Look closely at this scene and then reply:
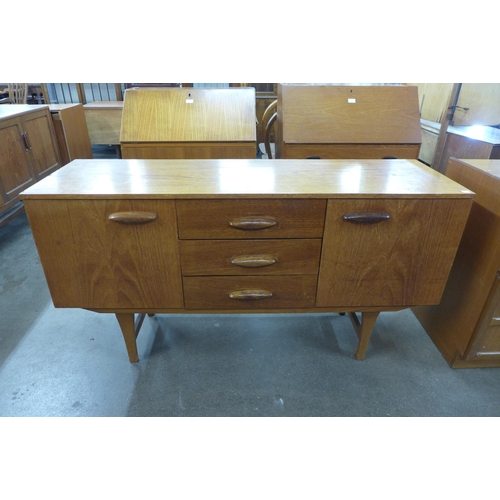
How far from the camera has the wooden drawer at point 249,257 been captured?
1091mm

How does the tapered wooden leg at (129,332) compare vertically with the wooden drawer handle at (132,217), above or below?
below

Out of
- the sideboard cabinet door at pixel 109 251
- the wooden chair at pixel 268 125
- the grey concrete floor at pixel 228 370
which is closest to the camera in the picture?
the sideboard cabinet door at pixel 109 251

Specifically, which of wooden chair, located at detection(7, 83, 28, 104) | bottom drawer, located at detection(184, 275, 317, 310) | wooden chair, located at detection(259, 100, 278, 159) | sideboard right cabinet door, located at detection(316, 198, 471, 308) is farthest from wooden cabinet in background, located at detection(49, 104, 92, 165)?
sideboard right cabinet door, located at detection(316, 198, 471, 308)

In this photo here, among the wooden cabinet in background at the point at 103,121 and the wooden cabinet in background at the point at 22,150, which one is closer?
the wooden cabinet in background at the point at 22,150

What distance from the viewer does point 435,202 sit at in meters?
1.03

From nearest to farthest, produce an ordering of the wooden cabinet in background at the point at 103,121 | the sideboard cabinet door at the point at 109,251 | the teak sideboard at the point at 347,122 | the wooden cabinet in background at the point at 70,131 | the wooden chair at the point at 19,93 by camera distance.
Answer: the sideboard cabinet door at the point at 109,251 < the teak sideboard at the point at 347,122 < the wooden cabinet in background at the point at 70,131 < the wooden chair at the point at 19,93 < the wooden cabinet in background at the point at 103,121

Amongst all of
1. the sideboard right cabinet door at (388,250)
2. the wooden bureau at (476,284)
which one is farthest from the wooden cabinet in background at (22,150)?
the wooden bureau at (476,284)

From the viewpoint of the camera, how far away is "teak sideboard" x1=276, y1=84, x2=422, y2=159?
75.8 inches

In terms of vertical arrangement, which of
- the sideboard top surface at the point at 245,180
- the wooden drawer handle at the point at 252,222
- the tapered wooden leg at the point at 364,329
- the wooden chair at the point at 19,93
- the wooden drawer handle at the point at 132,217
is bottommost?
the tapered wooden leg at the point at 364,329

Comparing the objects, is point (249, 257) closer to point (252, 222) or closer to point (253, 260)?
point (253, 260)

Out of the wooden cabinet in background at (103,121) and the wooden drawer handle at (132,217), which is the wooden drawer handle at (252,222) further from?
the wooden cabinet in background at (103,121)

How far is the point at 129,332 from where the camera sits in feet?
4.53

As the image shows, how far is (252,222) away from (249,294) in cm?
27

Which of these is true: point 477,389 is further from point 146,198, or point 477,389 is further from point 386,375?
point 146,198
